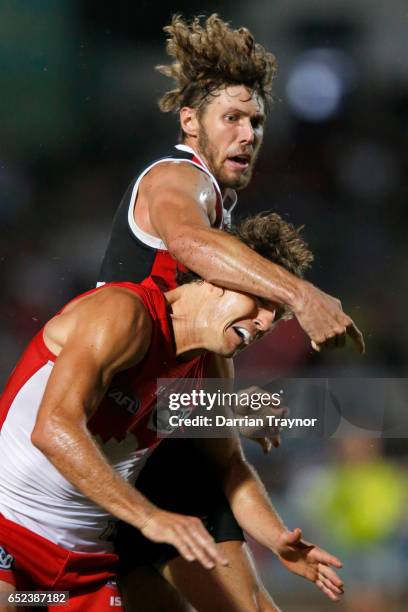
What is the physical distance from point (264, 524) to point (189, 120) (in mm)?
1349

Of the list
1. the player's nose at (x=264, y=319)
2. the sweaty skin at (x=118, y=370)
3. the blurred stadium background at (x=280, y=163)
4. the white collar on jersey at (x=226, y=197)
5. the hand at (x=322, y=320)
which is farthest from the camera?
the blurred stadium background at (x=280, y=163)

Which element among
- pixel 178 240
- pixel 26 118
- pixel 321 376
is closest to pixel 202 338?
pixel 178 240

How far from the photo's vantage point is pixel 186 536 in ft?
5.30

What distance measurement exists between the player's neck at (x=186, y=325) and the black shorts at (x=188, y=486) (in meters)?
0.60

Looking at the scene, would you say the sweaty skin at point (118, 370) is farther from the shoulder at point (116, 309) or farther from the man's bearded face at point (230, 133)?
the man's bearded face at point (230, 133)

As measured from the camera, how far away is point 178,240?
2271 mm

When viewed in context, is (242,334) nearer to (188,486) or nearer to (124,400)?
(124,400)

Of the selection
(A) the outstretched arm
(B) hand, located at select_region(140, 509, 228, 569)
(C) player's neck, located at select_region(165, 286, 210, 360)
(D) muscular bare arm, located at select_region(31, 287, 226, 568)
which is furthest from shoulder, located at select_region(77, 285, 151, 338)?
(A) the outstretched arm

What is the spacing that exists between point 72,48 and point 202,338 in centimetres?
318

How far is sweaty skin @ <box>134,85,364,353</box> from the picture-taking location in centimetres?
205

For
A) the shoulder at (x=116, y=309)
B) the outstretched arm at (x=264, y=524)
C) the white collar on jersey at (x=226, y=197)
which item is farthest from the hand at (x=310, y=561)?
the white collar on jersey at (x=226, y=197)

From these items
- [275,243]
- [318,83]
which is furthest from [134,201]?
[318,83]

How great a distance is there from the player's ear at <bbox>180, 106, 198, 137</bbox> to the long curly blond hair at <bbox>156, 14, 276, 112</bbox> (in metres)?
0.02

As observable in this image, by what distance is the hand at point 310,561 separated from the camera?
7.19ft
